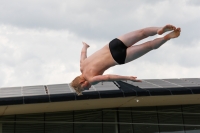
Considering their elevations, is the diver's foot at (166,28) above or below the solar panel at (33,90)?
below

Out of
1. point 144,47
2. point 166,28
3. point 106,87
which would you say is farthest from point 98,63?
point 106,87

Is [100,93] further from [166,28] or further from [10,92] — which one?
[166,28]

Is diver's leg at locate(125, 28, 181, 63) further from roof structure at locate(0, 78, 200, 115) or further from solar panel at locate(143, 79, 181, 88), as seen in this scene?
solar panel at locate(143, 79, 181, 88)

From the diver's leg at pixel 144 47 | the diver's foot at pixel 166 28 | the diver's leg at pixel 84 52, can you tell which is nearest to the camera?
the diver's foot at pixel 166 28

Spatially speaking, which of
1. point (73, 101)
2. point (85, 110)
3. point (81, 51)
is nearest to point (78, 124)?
point (85, 110)

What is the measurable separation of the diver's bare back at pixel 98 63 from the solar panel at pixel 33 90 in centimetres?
1028

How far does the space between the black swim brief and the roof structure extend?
1033 centimetres

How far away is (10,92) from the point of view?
60.7 feet

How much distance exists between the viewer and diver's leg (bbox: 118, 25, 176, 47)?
6.90m

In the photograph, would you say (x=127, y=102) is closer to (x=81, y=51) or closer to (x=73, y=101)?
(x=73, y=101)

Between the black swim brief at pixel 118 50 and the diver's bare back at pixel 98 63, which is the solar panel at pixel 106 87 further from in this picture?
the black swim brief at pixel 118 50

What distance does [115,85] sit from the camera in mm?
19656

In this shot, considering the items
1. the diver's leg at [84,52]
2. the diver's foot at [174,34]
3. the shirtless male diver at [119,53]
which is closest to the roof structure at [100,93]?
the diver's leg at [84,52]

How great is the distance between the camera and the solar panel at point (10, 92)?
17.7 metres
